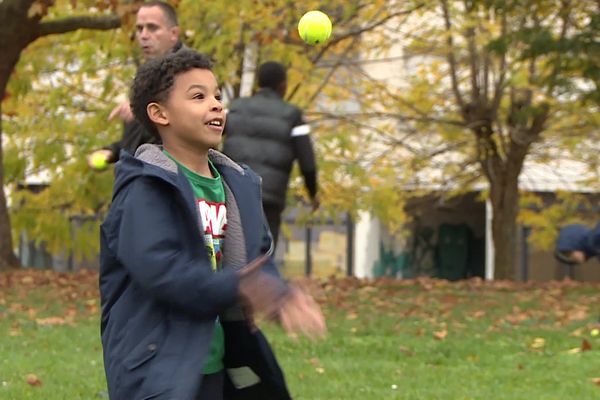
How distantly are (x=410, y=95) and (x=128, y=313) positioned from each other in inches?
791

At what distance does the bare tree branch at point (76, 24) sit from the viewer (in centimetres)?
1449

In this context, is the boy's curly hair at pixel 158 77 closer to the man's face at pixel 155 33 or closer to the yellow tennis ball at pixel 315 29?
the yellow tennis ball at pixel 315 29

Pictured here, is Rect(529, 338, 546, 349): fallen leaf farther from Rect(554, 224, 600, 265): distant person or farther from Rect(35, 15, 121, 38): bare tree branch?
Rect(35, 15, 121, 38): bare tree branch

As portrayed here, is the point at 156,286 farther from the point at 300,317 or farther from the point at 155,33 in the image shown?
the point at 155,33

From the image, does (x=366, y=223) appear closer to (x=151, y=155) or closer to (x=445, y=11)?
(x=445, y=11)

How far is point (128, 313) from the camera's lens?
341 centimetres

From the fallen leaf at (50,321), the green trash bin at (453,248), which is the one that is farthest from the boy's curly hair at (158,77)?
the green trash bin at (453,248)

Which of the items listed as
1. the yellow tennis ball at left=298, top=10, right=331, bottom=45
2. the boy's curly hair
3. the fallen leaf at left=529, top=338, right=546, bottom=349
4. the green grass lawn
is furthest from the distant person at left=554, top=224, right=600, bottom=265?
the fallen leaf at left=529, top=338, right=546, bottom=349

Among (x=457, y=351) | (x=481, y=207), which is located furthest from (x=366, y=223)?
(x=457, y=351)

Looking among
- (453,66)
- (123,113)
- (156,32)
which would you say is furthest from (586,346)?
(453,66)

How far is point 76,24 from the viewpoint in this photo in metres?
14.5

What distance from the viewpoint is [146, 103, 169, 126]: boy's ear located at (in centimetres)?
367

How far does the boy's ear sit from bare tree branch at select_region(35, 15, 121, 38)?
1107cm

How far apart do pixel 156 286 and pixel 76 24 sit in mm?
11694
